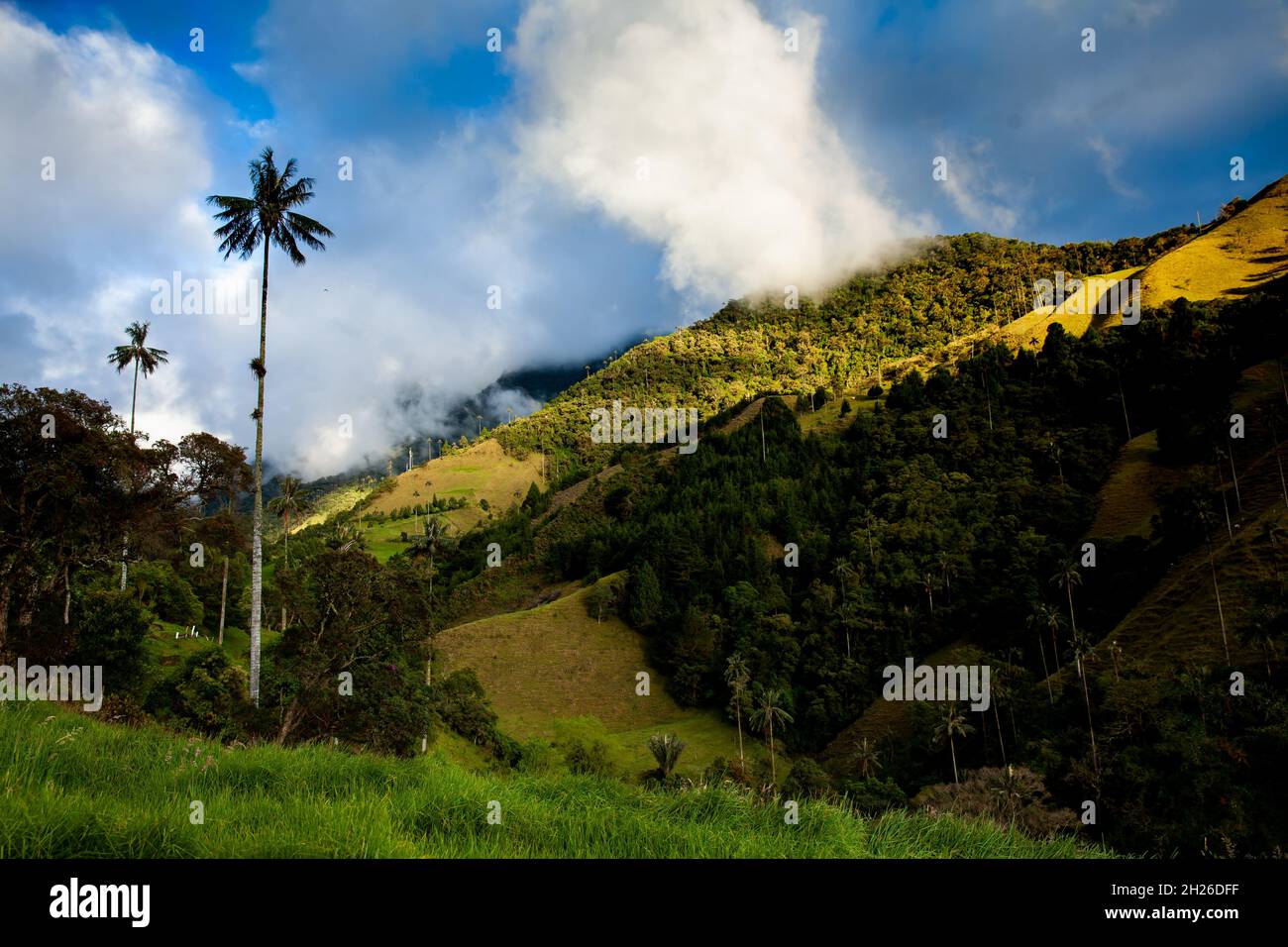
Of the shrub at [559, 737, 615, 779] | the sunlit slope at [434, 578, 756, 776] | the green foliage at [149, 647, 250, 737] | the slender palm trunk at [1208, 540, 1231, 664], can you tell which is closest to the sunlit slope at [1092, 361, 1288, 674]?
the slender palm trunk at [1208, 540, 1231, 664]

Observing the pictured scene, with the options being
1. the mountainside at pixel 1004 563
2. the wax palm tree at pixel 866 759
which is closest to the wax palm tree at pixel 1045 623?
the mountainside at pixel 1004 563

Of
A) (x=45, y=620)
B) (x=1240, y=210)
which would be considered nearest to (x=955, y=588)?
(x=45, y=620)

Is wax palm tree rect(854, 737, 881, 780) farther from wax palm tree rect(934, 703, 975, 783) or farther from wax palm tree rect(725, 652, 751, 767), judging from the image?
wax palm tree rect(725, 652, 751, 767)

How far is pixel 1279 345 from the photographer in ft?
324

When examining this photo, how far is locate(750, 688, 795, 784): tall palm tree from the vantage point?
7400cm

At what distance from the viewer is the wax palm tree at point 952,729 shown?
206 ft

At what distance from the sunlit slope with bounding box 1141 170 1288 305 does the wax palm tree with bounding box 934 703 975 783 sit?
127 m

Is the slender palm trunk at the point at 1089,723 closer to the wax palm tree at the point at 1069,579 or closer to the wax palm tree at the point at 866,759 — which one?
the wax palm tree at the point at 1069,579

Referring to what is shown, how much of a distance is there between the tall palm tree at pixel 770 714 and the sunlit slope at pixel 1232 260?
13164 cm

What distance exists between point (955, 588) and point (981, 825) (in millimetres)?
96103

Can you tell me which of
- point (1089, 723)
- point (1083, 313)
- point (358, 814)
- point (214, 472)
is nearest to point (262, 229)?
point (214, 472)

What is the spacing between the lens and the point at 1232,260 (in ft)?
500

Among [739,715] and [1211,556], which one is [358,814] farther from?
[739,715]
